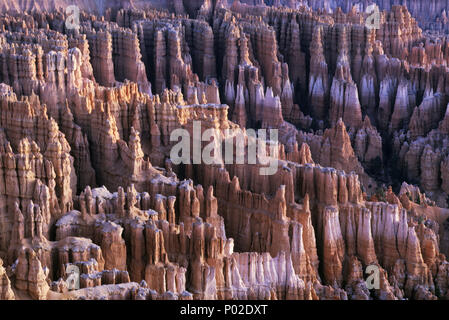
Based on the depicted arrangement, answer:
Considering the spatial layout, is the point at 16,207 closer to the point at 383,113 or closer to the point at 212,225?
the point at 212,225

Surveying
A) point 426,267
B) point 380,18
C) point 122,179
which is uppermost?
point 380,18

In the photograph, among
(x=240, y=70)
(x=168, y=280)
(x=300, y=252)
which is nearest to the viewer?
(x=168, y=280)

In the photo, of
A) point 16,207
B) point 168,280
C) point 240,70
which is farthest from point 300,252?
point 240,70

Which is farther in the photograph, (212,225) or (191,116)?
(191,116)

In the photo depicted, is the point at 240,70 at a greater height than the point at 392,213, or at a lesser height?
greater
